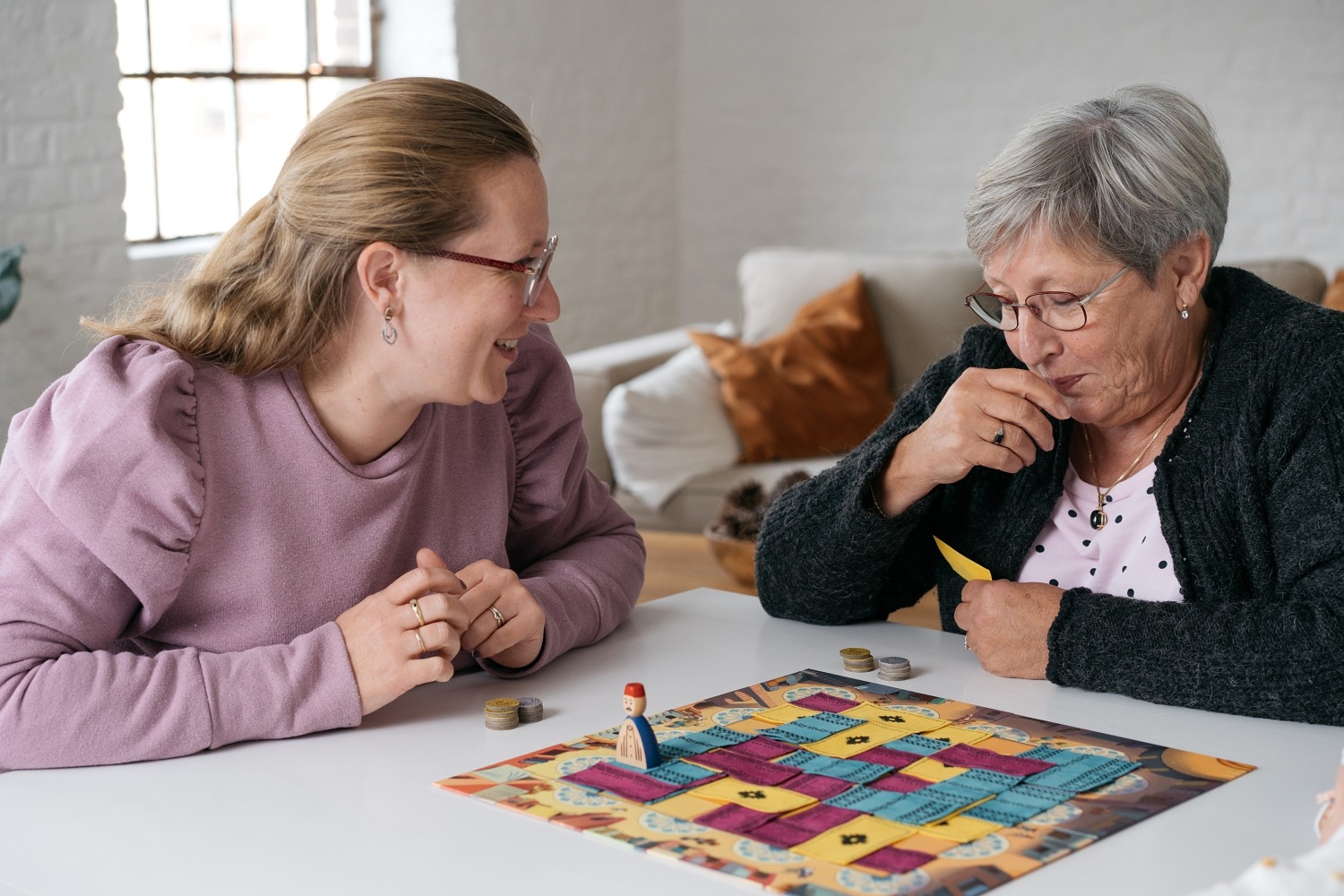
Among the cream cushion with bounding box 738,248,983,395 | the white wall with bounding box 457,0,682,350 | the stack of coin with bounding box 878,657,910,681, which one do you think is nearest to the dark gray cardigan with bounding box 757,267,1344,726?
the stack of coin with bounding box 878,657,910,681

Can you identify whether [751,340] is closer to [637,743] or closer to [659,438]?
[659,438]

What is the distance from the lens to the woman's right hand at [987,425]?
166cm

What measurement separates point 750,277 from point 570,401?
9.74ft

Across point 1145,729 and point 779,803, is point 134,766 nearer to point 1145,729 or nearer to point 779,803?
point 779,803

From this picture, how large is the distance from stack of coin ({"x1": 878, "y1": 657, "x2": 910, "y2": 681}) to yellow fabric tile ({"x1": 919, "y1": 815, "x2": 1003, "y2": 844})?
40 centimetres

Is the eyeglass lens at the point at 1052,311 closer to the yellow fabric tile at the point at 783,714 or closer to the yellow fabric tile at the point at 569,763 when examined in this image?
the yellow fabric tile at the point at 783,714

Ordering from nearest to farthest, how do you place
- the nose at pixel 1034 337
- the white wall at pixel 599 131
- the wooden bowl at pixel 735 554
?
the nose at pixel 1034 337, the wooden bowl at pixel 735 554, the white wall at pixel 599 131

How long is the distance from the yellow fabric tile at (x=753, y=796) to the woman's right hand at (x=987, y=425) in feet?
1.97

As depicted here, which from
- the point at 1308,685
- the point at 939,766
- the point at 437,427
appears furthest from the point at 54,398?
the point at 1308,685

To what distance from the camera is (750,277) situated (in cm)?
471

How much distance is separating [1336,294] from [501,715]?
325cm

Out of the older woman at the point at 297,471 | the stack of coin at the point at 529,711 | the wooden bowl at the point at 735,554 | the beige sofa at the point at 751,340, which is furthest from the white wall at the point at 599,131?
the stack of coin at the point at 529,711

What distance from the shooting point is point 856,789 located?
1194mm

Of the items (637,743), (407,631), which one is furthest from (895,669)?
(407,631)
